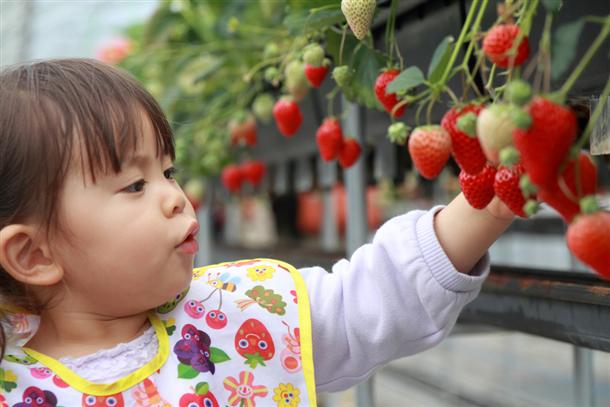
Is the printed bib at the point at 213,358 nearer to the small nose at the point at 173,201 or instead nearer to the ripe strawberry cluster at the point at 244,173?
the small nose at the point at 173,201

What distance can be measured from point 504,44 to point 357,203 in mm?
1009

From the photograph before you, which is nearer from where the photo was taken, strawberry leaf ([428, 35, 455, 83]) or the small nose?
strawberry leaf ([428, 35, 455, 83])

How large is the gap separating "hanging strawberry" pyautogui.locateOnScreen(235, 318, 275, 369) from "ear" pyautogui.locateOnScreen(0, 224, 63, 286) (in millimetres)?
246

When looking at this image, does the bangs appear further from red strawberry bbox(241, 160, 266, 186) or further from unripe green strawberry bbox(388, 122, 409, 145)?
red strawberry bbox(241, 160, 266, 186)

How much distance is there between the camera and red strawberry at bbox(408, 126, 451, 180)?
0.74 meters

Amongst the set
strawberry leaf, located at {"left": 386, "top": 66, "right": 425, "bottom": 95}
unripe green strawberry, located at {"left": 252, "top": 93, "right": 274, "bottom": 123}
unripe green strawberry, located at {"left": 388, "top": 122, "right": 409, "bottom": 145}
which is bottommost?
unripe green strawberry, located at {"left": 252, "top": 93, "right": 274, "bottom": 123}

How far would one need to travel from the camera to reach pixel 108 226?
935mm

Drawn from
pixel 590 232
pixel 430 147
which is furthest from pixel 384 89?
pixel 590 232

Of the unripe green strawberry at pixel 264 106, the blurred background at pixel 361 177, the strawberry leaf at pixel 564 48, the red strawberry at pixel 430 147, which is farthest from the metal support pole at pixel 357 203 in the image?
the strawberry leaf at pixel 564 48

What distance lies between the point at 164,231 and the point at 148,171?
8cm

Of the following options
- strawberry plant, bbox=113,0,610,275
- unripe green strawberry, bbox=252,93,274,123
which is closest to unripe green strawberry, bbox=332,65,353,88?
strawberry plant, bbox=113,0,610,275

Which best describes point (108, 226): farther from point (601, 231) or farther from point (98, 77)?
point (601, 231)

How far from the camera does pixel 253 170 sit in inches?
101

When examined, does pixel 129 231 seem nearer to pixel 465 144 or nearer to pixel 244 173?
pixel 465 144
